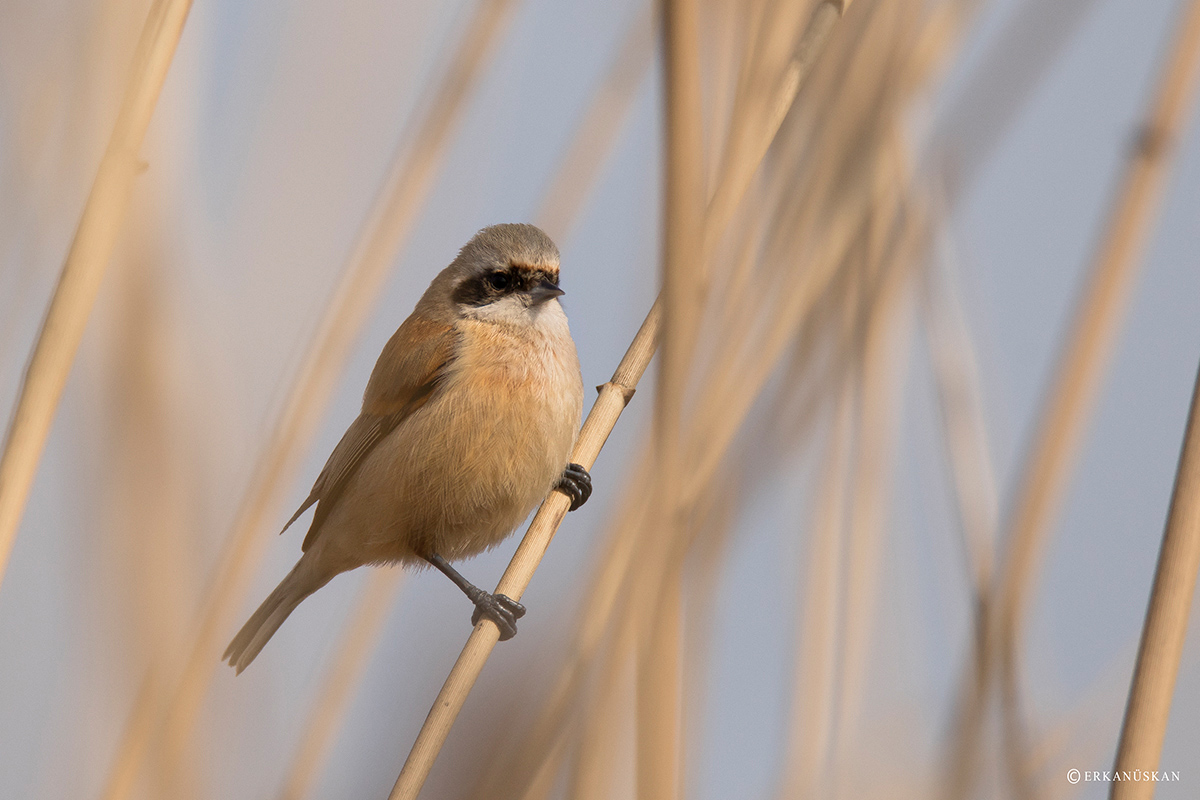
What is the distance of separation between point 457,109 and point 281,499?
3.22 ft

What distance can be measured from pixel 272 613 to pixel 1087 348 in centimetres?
205

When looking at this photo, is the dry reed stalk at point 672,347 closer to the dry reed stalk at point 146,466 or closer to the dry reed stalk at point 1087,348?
the dry reed stalk at point 1087,348

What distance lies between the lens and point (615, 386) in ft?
6.12

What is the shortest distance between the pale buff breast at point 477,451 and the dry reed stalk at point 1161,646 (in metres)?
1.47

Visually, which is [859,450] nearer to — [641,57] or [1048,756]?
[1048,756]

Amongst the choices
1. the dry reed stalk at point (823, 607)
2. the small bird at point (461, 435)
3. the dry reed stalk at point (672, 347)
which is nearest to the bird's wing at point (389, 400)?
the small bird at point (461, 435)

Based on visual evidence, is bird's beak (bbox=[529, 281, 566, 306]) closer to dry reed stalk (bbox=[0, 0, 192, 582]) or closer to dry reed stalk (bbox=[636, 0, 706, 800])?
dry reed stalk (bbox=[636, 0, 706, 800])

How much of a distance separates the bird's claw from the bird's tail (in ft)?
1.76

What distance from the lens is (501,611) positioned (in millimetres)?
1993

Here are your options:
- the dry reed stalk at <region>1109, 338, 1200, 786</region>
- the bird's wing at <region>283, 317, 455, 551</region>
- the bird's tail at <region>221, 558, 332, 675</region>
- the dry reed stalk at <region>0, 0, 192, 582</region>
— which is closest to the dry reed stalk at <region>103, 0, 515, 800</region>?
the bird's tail at <region>221, 558, 332, 675</region>

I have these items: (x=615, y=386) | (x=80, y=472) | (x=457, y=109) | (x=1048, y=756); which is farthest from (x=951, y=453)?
(x=80, y=472)

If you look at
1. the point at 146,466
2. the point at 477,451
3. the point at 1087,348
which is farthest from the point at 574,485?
the point at 1087,348

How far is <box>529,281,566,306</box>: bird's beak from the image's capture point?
2.62 m

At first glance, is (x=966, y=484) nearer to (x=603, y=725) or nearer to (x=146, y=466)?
(x=603, y=725)
